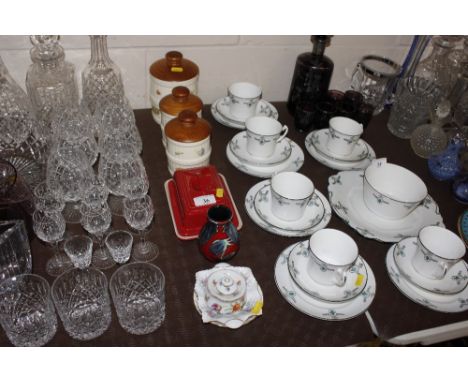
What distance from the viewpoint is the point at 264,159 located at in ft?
4.14

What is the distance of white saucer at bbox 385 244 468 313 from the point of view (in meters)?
0.96

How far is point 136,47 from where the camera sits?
52.5 inches

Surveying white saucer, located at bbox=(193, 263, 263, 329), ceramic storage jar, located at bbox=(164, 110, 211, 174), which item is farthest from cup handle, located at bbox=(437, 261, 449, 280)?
ceramic storage jar, located at bbox=(164, 110, 211, 174)

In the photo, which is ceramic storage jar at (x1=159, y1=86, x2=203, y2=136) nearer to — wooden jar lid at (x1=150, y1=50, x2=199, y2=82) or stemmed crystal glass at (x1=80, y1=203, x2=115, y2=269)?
wooden jar lid at (x1=150, y1=50, x2=199, y2=82)

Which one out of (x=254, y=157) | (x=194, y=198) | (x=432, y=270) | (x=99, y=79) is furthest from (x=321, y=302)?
(x=99, y=79)

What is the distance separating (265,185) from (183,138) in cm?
25

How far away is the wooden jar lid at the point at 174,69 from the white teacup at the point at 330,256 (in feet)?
1.92

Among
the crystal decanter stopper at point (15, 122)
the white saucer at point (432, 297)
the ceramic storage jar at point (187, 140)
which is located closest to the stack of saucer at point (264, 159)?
the ceramic storage jar at point (187, 140)

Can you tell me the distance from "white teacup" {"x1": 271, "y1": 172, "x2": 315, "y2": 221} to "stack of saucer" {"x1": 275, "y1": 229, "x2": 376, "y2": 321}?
10cm

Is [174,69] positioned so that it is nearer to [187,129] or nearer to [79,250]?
[187,129]

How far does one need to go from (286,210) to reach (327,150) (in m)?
0.32

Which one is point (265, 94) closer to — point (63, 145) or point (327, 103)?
point (327, 103)

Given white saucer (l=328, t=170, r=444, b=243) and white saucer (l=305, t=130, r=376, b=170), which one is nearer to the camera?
white saucer (l=328, t=170, r=444, b=243)

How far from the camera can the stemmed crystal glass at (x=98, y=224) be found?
99 cm
